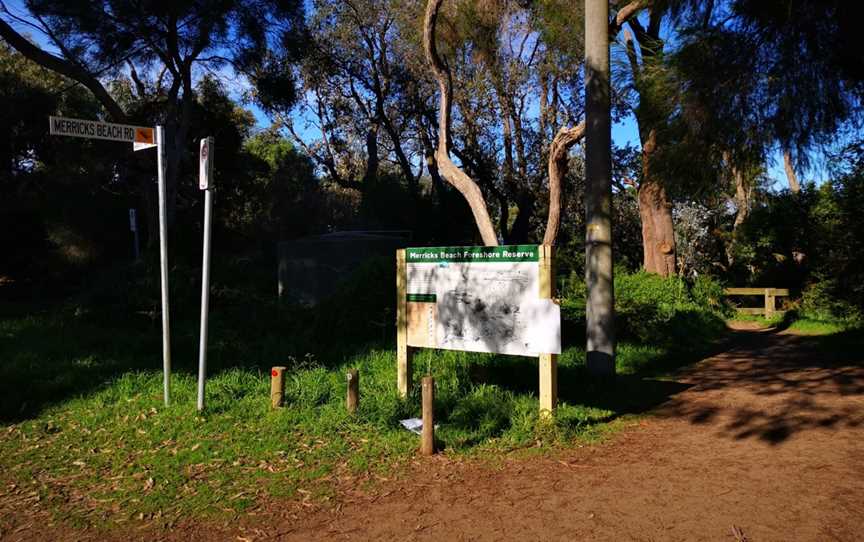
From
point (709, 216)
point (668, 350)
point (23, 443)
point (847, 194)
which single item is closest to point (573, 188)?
point (709, 216)

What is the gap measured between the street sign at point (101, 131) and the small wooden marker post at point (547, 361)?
394cm

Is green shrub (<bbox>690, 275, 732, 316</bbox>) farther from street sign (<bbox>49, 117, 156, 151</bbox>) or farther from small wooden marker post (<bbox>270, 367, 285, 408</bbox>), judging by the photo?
street sign (<bbox>49, 117, 156, 151</bbox>)

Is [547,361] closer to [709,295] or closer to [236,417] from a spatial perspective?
[236,417]

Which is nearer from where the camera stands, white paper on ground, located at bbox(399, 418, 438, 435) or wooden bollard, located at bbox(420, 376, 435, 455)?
wooden bollard, located at bbox(420, 376, 435, 455)

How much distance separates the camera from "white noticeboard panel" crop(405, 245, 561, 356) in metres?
6.12

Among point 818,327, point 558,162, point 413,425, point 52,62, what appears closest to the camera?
point 413,425

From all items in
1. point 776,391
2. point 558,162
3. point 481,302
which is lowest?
point 776,391

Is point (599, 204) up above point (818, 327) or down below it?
above

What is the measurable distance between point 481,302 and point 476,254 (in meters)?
0.46

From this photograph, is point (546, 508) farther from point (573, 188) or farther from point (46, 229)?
point (46, 229)

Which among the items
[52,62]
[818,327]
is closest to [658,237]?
[818,327]

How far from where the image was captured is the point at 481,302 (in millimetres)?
6461

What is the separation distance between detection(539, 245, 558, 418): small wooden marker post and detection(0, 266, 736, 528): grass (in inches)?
6.0

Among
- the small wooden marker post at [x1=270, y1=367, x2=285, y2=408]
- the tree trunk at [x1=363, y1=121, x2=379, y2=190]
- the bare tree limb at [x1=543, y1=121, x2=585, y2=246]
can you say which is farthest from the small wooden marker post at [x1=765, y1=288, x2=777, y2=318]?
the small wooden marker post at [x1=270, y1=367, x2=285, y2=408]
